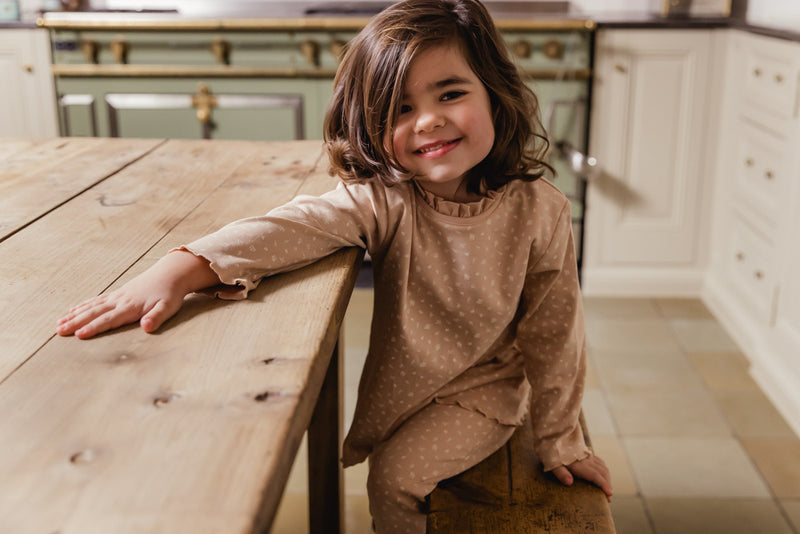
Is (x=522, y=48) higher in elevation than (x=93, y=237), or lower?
higher

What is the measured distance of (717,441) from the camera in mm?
2080

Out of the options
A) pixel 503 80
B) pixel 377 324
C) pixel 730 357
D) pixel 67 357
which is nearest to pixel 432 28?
pixel 503 80

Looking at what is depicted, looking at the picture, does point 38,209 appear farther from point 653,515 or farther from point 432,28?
point 653,515

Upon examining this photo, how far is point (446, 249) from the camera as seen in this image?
116cm

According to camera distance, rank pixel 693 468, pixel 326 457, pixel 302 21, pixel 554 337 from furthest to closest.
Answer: pixel 302 21 → pixel 693 468 → pixel 326 457 → pixel 554 337

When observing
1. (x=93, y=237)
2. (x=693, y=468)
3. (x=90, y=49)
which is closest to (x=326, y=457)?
(x=93, y=237)

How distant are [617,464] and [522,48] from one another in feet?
4.78

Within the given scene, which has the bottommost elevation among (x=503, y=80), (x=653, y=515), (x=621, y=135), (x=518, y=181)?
(x=653, y=515)

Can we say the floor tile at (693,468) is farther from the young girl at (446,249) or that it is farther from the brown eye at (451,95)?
the brown eye at (451,95)

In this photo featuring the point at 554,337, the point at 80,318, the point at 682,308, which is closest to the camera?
the point at 80,318

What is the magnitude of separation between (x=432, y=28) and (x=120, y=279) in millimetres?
481

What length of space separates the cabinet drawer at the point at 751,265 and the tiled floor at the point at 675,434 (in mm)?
168

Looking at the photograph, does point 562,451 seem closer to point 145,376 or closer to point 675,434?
point 145,376

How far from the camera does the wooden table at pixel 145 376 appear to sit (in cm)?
53
